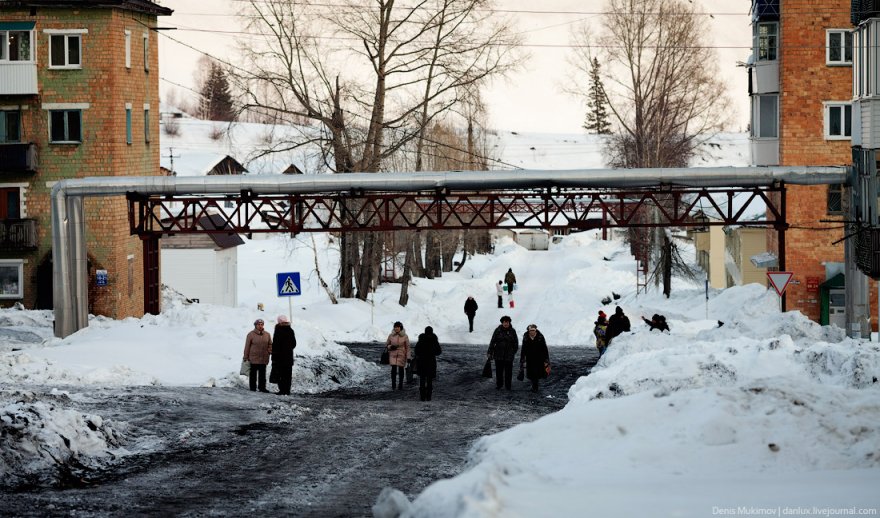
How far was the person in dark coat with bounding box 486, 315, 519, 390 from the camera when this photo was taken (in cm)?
2462

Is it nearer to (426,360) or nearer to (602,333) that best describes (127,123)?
(602,333)

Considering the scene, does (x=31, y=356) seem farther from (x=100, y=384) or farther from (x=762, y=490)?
(x=762, y=490)

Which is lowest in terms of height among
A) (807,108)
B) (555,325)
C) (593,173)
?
(555,325)

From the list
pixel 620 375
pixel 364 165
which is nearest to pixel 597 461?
pixel 620 375

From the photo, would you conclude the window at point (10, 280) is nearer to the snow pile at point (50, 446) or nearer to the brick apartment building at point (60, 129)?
the brick apartment building at point (60, 129)

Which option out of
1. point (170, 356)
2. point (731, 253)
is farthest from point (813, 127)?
point (170, 356)

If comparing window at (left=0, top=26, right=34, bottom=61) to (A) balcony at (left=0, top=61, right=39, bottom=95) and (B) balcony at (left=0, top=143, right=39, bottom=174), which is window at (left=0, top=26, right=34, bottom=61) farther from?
(B) balcony at (left=0, top=143, right=39, bottom=174)

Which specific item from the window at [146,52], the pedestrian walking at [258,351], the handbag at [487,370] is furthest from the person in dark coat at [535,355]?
the window at [146,52]

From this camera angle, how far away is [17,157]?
124 feet

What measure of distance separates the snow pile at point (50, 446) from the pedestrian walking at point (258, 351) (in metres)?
6.54

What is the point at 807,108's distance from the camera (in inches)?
1578

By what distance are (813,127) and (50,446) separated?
31.1 m

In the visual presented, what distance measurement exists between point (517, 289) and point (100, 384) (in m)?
46.7

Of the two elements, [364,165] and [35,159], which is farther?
[364,165]
